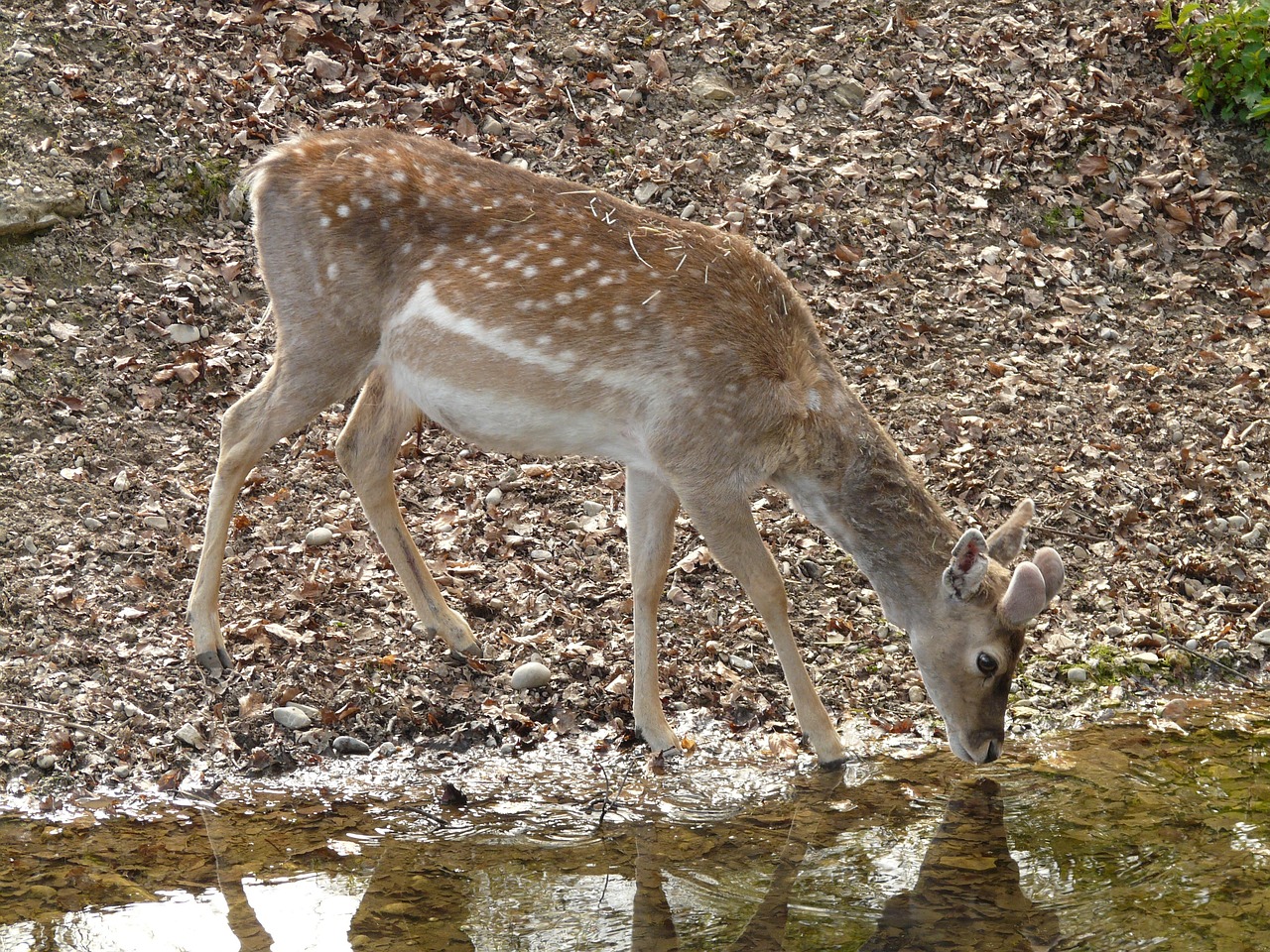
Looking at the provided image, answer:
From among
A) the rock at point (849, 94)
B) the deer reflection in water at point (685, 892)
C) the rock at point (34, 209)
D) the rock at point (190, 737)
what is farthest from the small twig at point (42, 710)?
the rock at point (849, 94)

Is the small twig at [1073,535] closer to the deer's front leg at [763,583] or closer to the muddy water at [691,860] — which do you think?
the muddy water at [691,860]

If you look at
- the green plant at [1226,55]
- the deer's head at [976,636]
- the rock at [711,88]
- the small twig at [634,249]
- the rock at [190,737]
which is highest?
the green plant at [1226,55]

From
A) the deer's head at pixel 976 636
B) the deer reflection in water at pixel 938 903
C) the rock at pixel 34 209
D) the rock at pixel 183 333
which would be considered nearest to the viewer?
the deer reflection in water at pixel 938 903

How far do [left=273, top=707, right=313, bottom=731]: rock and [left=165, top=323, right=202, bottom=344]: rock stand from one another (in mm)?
2730

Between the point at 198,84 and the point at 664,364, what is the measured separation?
4.81 metres

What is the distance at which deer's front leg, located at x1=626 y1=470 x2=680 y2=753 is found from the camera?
5652mm

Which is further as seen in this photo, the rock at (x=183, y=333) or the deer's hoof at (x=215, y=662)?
the rock at (x=183, y=333)

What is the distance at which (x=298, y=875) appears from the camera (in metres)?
4.53

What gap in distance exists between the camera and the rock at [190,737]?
5.36 metres

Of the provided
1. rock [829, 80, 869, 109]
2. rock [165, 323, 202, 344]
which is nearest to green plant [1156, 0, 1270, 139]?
rock [829, 80, 869, 109]

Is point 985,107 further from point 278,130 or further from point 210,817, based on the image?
point 210,817

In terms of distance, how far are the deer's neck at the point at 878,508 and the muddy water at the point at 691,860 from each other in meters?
0.76

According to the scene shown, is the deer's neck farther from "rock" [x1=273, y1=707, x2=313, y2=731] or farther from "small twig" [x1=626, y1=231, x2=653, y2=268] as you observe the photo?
"rock" [x1=273, y1=707, x2=313, y2=731]

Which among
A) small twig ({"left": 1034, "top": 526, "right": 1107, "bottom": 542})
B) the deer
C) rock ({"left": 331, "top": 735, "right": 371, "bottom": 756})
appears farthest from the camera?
small twig ({"left": 1034, "top": 526, "right": 1107, "bottom": 542})
